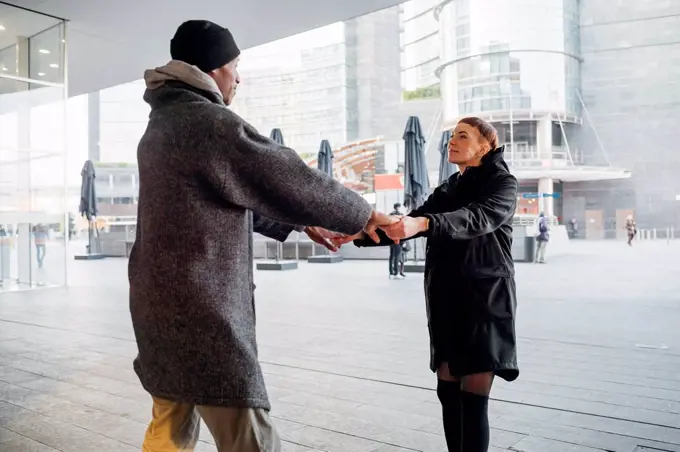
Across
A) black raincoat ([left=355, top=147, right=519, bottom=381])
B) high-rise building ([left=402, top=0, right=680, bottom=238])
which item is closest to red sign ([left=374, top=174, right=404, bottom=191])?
high-rise building ([left=402, top=0, right=680, bottom=238])

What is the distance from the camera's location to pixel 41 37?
477 inches

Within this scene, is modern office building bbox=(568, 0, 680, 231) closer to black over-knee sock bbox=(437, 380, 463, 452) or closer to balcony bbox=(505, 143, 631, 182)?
balcony bbox=(505, 143, 631, 182)

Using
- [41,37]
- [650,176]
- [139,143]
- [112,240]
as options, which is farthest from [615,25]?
[139,143]

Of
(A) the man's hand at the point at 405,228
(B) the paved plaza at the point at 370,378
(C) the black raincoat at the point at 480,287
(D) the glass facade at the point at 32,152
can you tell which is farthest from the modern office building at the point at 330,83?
(A) the man's hand at the point at 405,228

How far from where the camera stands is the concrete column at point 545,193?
44125 mm

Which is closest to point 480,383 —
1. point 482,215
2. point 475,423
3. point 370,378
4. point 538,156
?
point 475,423

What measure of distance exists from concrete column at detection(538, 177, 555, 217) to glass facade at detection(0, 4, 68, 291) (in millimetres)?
36997

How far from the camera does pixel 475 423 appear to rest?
2387mm

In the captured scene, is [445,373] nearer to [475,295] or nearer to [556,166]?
[475,295]

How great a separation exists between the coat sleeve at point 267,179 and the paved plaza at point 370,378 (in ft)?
6.47

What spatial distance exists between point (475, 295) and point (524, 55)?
49468 mm

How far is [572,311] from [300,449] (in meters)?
5.88

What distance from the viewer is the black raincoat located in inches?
93.0

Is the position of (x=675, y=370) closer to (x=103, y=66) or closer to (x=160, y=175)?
(x=160, y=175)
